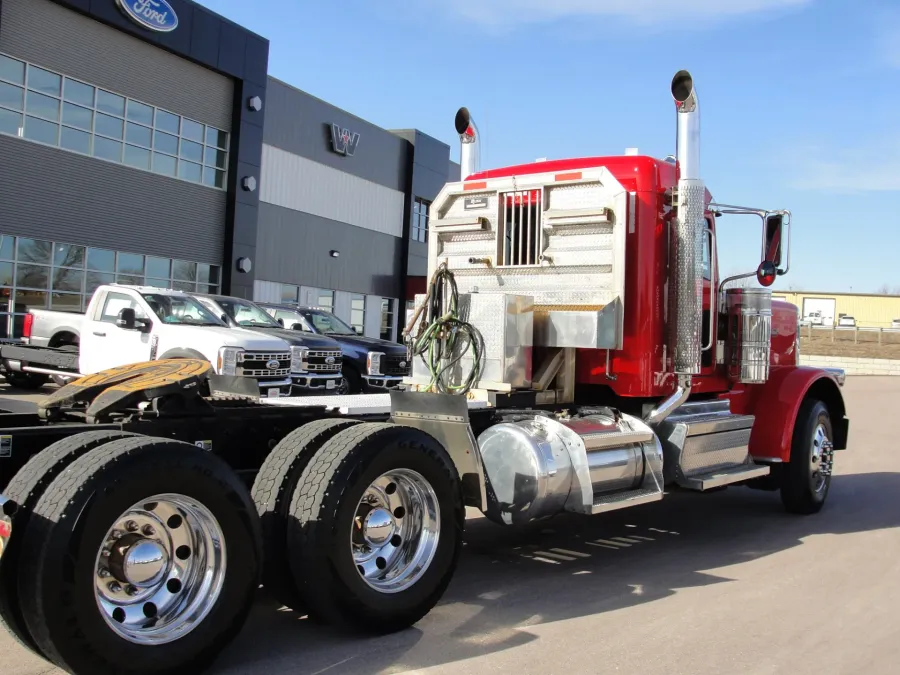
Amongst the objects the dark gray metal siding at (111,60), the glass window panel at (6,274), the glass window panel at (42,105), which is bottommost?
the glass window panel at (6,274)

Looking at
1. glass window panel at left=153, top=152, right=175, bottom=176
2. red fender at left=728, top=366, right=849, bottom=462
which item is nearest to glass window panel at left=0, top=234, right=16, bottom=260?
glass window panel at left=153, top=152, right=175, bottom=176

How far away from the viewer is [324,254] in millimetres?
32094

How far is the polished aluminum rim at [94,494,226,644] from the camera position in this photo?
11.7 feet

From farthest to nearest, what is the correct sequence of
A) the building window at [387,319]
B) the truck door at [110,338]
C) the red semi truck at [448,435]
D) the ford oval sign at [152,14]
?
1. the building window at [387,319]
2. the ford oval sign at [152,14]
3. the truck door at [110,338]
4. the red semi truck at [448,435]

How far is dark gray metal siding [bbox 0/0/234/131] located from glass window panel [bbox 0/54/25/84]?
0.57 feet

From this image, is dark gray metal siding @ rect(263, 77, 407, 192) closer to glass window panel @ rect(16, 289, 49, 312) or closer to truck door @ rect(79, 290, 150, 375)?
glass window panel @ rect(16, 289, 49, 312)

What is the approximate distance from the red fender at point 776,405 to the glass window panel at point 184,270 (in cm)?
1962

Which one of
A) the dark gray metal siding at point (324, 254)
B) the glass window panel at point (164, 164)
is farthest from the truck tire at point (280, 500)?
the dark gray metal siding at point (324, 254)

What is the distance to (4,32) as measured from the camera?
62.8ft

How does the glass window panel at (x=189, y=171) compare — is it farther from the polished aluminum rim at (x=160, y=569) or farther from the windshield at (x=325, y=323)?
the polished aluminum rim at (x=160, y=569)

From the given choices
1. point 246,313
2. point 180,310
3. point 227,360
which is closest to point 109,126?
point 246,313

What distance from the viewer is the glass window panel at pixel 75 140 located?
68.5 feet

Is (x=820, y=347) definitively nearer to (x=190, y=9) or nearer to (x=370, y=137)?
(x=370, y=137)

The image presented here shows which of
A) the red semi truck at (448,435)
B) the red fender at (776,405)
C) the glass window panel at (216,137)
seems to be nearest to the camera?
the red semi truck at (448,435)
